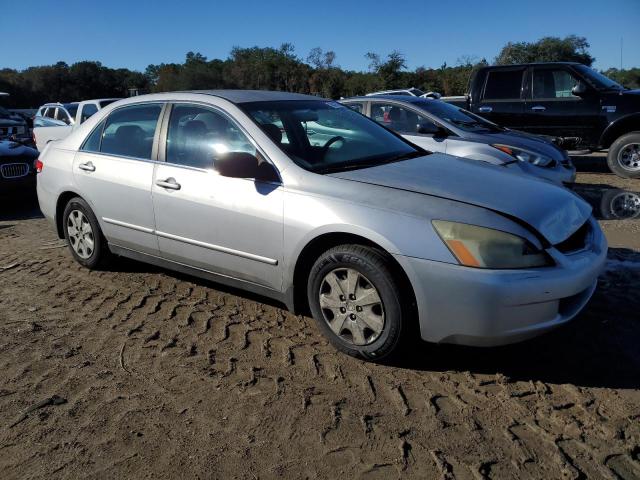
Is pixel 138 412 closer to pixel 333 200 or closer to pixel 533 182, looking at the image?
pixel 333 200

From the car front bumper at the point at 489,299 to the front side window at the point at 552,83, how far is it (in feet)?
27.3

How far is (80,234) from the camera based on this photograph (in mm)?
4992

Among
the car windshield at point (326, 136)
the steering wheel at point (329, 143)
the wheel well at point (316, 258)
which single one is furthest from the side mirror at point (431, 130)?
the wheel well at point (316, 258)

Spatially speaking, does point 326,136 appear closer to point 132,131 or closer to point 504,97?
point 132,131

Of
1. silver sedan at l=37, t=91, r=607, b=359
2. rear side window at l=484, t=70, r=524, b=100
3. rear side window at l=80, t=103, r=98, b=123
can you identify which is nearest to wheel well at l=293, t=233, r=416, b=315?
silver sedan at l=37, t=91, r=607, b=359

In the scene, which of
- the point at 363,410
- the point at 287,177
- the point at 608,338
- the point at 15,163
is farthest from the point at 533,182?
the point at 15,163

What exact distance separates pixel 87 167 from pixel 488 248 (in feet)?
11.4

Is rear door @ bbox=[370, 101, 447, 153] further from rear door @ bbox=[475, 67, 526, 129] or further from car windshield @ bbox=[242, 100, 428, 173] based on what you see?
rear door @ bbox=[475, 67, 526, 129]

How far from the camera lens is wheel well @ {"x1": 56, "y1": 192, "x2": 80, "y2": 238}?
504cm

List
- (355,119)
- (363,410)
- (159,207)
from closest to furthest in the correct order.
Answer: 1. (363,410)
2. (159,207)
3. (355,119)

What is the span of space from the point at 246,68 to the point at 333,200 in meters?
46.4

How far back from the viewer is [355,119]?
15.1ft

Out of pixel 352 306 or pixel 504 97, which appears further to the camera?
pixel 504 97

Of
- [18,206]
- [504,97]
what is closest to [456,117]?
[504,97]
